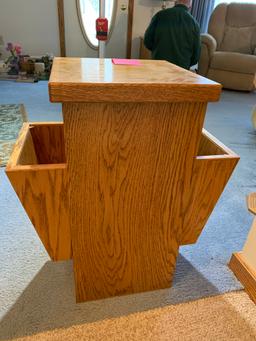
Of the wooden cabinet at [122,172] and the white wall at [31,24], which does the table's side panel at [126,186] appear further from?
the white wall at [31,24]

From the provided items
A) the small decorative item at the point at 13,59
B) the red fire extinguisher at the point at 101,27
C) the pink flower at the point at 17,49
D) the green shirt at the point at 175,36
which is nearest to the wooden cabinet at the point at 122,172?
the green shirt at the point at 175,36

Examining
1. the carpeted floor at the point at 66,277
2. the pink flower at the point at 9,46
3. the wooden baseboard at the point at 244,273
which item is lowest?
the carpeted floor at the point at 66,277

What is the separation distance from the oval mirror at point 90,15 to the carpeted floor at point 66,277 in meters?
3.19

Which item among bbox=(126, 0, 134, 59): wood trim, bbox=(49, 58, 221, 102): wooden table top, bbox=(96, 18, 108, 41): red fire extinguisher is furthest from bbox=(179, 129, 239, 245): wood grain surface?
bbox=(126, 0, 134, 59): wood trim

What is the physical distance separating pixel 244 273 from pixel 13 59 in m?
3.88

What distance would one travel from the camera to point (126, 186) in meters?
0.69

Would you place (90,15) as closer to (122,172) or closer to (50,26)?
(50,26)

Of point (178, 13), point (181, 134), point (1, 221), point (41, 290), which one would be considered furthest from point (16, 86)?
point (181, 134)

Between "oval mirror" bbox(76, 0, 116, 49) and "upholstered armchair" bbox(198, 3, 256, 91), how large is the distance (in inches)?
55.9

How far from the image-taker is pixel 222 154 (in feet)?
2.62

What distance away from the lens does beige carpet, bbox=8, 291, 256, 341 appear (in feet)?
Answer: 2.63

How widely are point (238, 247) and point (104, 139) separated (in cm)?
86

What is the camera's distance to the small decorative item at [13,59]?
3.66 m

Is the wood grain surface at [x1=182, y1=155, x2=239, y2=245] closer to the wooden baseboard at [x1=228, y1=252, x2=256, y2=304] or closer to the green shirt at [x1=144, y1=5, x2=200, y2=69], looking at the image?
the wooden baseboard at [x1=228, y1=252, x2=256, y2=304]
